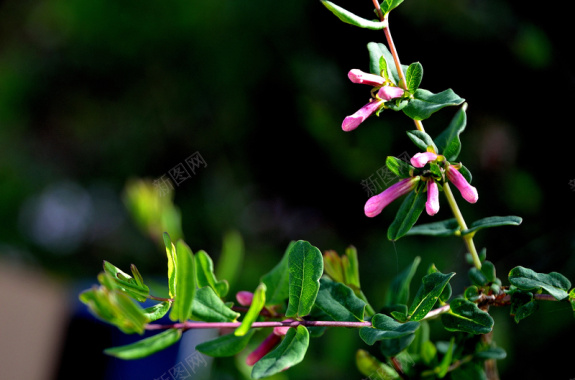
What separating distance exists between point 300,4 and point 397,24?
29cm

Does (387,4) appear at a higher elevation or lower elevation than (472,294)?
higher

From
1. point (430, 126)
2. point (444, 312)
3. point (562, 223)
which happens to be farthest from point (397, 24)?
point (444, 312)

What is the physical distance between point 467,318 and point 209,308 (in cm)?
16

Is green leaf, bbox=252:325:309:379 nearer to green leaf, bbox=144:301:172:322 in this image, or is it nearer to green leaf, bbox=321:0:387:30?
green leaf, bbox=144:301:172:322

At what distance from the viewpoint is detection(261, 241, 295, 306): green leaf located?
0.42 meters

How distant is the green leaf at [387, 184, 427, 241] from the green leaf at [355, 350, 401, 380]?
130 millimetres

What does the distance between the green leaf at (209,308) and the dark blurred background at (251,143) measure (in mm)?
449

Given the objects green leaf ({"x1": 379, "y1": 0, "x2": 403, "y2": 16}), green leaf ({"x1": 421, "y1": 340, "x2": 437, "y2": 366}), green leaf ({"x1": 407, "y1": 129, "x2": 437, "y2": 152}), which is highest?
green leaf ({"x1": 379, "y1": 0, "x2": 403, "y2": 16})

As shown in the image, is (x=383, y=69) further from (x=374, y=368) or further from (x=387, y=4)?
(x=374, y=368)

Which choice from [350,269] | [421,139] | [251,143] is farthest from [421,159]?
[251,143]

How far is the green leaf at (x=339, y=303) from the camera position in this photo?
1.24 feet

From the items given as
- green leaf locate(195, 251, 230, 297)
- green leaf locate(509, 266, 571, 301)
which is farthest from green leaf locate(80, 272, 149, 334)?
green leaf locate(509, 266, 571, 301)

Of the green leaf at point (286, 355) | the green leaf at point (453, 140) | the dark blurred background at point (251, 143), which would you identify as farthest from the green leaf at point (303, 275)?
the dark blurred background at point (251, 143)

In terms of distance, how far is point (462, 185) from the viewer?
37 centimetres
